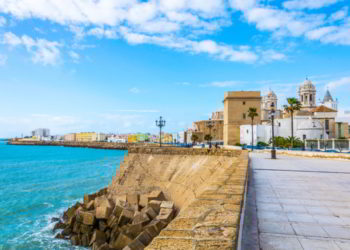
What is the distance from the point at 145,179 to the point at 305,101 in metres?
61.8

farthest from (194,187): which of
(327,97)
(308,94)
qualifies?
(327,97)

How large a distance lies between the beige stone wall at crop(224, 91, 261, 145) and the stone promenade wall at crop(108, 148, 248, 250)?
28.8 metres

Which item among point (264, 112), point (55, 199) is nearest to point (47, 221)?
point (55, 199)

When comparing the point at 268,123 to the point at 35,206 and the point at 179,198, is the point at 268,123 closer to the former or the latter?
the point at 179,198

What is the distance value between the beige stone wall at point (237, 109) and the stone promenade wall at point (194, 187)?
28.8 meters

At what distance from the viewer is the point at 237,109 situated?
51656 millimetres

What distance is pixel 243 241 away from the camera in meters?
2.95

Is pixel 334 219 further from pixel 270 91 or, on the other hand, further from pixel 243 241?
pixel 270 91

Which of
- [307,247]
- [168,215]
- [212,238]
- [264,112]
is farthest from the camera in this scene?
[264,112]

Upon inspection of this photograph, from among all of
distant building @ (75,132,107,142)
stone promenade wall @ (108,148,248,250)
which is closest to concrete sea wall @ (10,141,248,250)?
stone promenade wall @ (108,148,248,250)

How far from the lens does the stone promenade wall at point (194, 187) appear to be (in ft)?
6.26

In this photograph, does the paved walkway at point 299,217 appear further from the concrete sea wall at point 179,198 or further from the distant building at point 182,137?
the distant building at point 182,137

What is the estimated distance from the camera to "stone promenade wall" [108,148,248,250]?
6.26 ft

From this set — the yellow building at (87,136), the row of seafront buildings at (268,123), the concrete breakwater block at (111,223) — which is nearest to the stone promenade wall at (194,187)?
the concrete breakwater block at (111,223)
